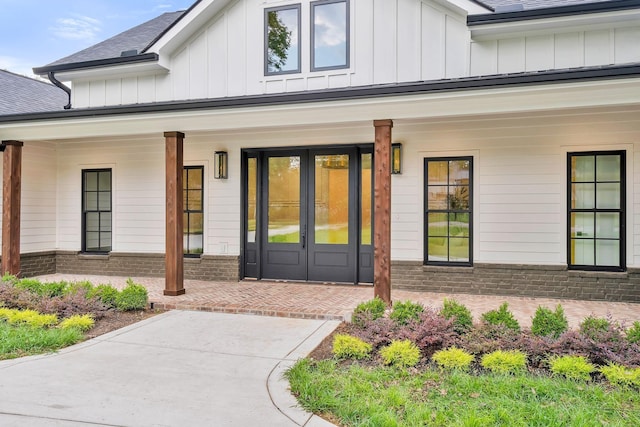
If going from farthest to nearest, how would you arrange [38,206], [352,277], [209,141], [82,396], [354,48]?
[38,206] → [209,141] → [352,277] → [354,48] → [82,396]

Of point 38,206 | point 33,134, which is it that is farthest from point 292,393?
point 38,206

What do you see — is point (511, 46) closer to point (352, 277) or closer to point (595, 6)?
point (595, 6)

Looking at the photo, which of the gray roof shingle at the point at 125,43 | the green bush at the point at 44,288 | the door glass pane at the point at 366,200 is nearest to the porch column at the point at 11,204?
the green bush at the point at 44,288

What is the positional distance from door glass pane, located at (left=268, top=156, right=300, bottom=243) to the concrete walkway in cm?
315

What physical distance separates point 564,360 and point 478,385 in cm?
89

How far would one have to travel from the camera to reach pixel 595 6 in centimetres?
682

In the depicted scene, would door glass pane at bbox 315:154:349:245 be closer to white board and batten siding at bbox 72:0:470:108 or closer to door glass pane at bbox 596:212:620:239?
white board and batten siding at bbox 72:0:470:108

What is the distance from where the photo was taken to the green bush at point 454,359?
4227mm

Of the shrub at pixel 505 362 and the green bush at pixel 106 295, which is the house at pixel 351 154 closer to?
the green bush at pixel 106 295

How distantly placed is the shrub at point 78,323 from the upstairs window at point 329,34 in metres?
5.48

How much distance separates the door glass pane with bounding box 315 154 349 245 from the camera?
8680 millimetres

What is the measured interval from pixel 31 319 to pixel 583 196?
823 cm

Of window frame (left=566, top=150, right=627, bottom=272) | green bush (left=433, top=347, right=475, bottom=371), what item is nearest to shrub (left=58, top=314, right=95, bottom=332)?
green bush (left=433, top=347, right=475, bottom=371)

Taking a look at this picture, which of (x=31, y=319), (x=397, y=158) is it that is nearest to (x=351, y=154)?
(x=397, y=158)
